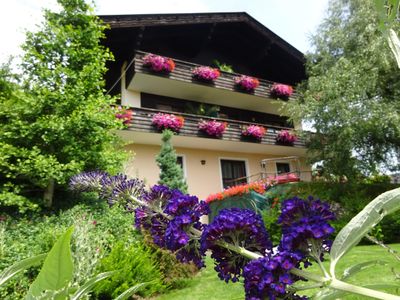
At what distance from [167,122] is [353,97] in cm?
661

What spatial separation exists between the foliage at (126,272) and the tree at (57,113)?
9.45ft

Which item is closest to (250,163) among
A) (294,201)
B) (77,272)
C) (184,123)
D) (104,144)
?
(184,123)

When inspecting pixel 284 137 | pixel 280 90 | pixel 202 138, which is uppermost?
pixel 280 90

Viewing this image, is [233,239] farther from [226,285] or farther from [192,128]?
[192,128]

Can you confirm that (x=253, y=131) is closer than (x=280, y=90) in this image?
Yes

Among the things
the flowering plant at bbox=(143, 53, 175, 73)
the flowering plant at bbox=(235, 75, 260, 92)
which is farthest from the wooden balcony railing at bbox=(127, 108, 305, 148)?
the flowering plant at bbox=(235, 75, 260, 92)

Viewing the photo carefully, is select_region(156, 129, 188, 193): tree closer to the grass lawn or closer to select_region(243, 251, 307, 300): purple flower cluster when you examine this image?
the grass lawn

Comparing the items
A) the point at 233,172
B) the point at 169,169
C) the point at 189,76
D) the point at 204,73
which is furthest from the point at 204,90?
the point at 169,169

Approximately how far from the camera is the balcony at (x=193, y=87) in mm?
13906

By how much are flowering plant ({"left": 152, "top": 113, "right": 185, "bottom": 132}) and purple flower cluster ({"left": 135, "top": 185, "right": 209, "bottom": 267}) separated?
11508 millimetres

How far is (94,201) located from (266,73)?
1448 cm

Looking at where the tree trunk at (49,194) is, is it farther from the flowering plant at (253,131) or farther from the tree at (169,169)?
the flowering plant at (253,131)

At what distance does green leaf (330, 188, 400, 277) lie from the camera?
2.86 feet

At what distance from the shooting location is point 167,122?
13031 mm
